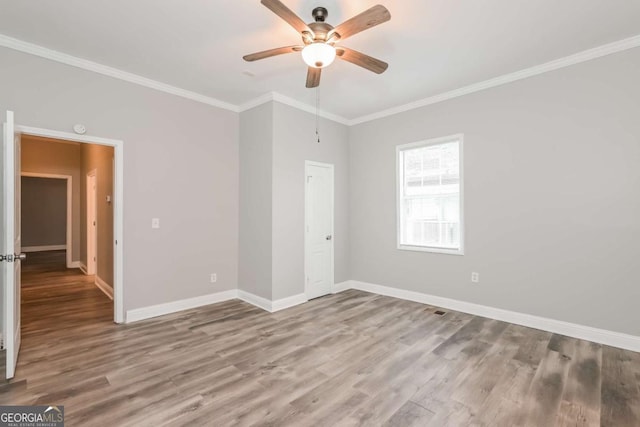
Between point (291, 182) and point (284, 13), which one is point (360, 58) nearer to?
point (284, 13)

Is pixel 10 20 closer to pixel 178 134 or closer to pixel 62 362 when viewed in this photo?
pixel 178 134

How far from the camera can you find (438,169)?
441 cm

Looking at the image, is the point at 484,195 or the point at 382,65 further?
the point at 484,195

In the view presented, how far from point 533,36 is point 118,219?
16.0ft

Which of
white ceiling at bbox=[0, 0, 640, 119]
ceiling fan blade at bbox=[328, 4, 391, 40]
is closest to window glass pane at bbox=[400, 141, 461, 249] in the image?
white ceiling at bbox=[0, 0, 640, 119]

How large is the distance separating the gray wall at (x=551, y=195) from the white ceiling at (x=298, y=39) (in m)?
0.41

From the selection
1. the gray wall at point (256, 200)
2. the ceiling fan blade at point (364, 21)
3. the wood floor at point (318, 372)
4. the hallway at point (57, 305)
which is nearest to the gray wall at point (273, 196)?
the gray wall at point (256, 200)

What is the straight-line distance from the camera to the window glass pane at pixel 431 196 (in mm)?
4246

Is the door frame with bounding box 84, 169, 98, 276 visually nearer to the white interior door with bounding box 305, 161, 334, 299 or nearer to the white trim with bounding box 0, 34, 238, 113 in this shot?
the white trim with bounding box 0, 34, 238, 113

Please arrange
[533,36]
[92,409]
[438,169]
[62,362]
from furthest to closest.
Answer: [438,169] < [533,36] < [62,362] < [92,409]

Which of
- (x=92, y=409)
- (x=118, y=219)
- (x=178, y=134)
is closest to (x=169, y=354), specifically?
(x=92, y=409)

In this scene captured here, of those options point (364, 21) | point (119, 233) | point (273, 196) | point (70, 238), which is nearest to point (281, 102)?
point (273, 196)

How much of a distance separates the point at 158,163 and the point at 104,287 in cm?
273

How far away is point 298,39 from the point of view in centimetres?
292
